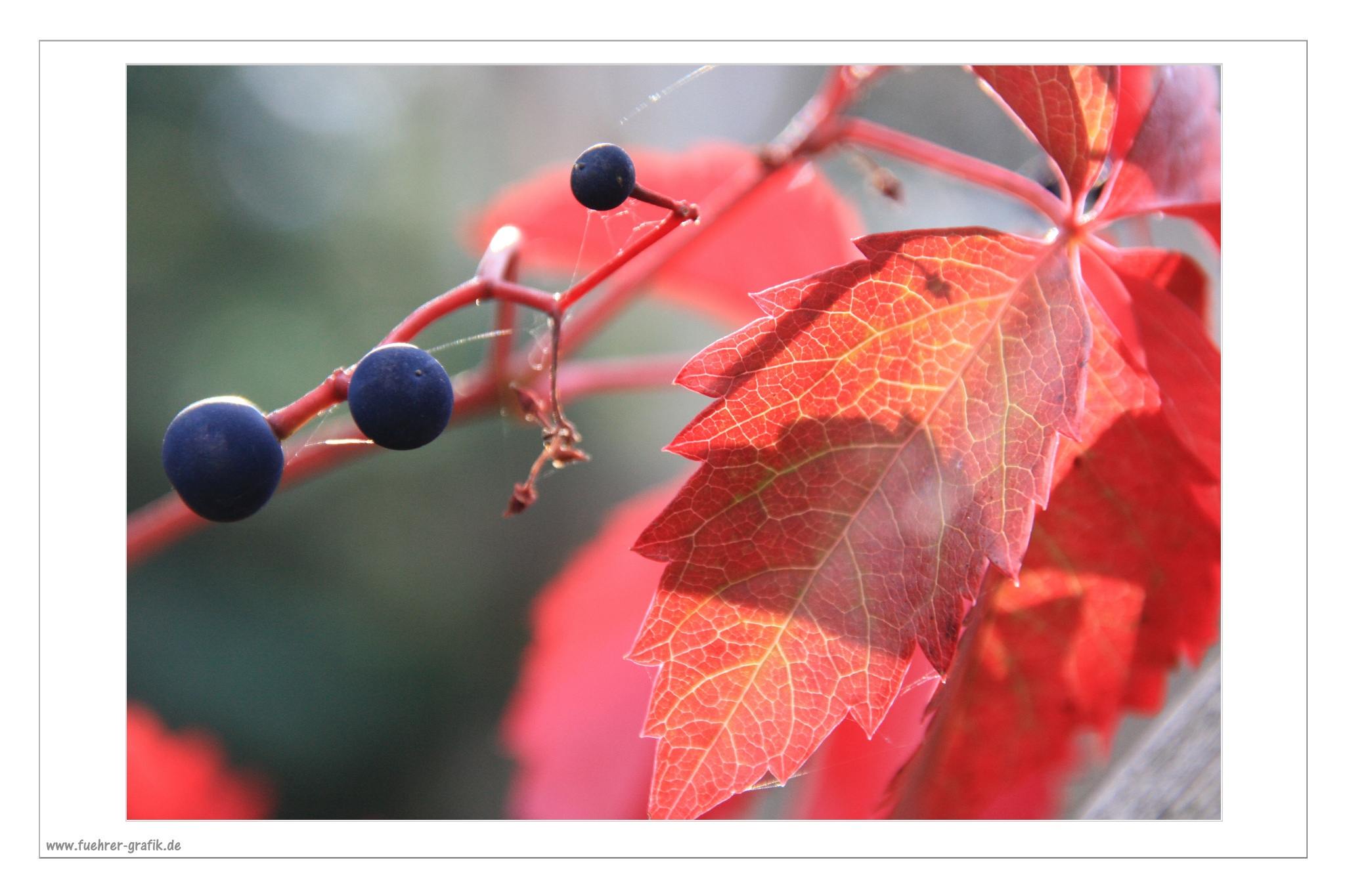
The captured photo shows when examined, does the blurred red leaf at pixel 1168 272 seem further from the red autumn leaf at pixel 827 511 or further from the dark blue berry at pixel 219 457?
the dark blue berry at pixel 219 457

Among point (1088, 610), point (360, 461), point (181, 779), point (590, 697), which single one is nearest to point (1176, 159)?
point (1088, 610)

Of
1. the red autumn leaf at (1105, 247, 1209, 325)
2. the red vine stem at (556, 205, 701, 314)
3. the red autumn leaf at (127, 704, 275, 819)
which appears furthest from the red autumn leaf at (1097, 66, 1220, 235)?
the red autumn leaf at (127, 704, 275, 819)

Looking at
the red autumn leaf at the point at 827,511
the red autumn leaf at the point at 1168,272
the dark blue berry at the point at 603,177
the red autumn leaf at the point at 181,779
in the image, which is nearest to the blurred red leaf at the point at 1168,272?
the red autumn leaf at the point at 1168,272

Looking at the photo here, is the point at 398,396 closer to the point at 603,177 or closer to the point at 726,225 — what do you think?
the point at 603,177

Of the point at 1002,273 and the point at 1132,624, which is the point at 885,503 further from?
the point at 1132,624

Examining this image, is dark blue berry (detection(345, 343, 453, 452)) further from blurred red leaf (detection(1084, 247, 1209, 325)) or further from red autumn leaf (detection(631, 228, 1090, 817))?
blurred red leaf (detection(1084, 247, 1209, 325))

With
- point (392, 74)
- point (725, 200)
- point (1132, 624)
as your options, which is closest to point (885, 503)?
point (1132, 624)
